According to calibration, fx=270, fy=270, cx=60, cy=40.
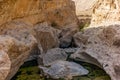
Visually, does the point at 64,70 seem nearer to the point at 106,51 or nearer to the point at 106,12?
the point at 106,51

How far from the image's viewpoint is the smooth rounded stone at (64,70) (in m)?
6.79

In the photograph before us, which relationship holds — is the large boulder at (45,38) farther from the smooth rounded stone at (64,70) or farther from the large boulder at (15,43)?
the smooth rounded stone at (64,70)

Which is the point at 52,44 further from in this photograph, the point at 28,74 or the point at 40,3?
the point at 28,74

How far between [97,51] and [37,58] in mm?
1926

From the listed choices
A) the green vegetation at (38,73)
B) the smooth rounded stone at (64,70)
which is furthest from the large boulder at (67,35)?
the smooth rounded stone at (64,70)

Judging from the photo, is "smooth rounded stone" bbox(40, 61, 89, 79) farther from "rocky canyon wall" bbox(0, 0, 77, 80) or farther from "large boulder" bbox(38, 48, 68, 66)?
"rocky canyon wall" bbox(0, 0, 77, 80)

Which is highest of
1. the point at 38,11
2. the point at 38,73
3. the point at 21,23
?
the point at 38,11

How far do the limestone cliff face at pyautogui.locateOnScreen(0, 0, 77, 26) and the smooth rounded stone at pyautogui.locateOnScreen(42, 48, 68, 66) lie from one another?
132 cm

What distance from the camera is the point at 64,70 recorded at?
22.7ft

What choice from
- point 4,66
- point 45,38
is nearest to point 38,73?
point 45,38

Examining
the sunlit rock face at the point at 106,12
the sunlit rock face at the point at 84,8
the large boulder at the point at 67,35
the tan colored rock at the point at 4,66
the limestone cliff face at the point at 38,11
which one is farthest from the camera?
the sunlit rock face at the point at 84,8

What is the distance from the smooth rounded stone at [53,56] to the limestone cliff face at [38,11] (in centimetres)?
132

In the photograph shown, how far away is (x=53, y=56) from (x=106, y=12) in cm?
592

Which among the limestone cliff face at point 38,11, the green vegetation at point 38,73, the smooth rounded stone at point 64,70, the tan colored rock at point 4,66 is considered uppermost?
the limestone cliff face at point 38,11
